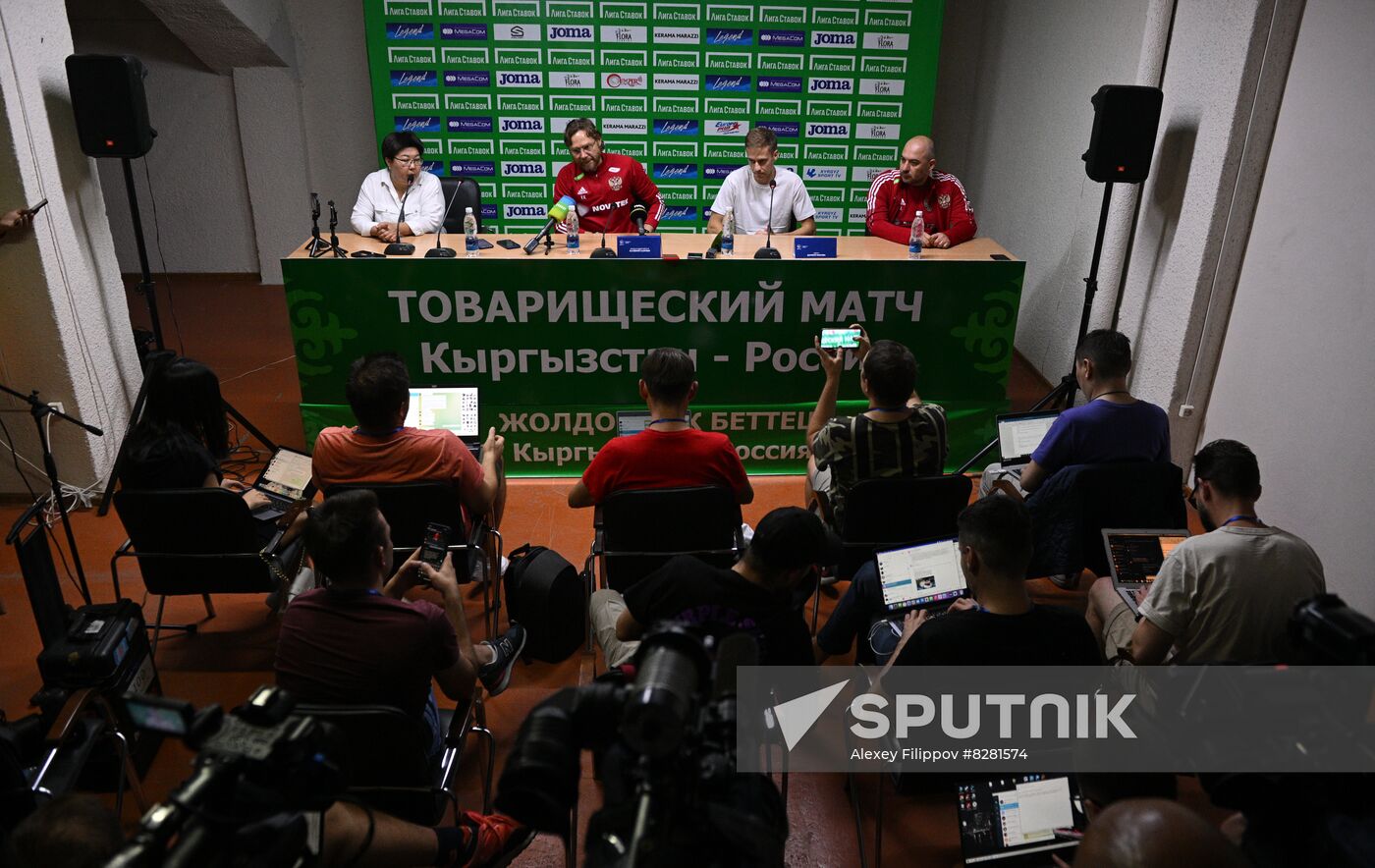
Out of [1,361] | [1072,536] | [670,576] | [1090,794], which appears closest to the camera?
[1090,794]

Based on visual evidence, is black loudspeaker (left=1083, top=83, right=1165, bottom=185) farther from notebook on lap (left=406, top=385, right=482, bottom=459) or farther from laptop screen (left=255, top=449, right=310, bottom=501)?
laptop screen (left=255, top=449, right=310, bottom=501)

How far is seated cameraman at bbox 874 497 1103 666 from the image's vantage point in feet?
7.11

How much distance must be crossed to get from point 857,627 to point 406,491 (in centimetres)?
143

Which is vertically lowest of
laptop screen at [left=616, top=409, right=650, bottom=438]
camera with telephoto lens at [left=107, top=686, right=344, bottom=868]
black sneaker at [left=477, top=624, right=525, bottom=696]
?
black sneaker at [left=477, top=624, right=525, bottom=696]

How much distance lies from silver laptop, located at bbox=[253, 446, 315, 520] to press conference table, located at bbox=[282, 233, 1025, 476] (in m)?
1.26

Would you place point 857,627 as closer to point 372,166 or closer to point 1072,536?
point 1072,536

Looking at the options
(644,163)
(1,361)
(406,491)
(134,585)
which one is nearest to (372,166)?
(644,163)

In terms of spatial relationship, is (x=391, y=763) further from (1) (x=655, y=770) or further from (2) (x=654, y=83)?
(2) (x=654, y=83)

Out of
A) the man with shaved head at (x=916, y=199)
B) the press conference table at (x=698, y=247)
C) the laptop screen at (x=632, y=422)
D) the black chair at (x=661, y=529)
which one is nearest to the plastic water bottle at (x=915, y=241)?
the press conference table at (x=698, y=247)

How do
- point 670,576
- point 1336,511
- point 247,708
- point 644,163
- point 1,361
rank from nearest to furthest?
point 247,708 < point 670,576 < point 1336,511 < point 1,361 < point 644,163

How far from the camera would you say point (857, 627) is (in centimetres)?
281

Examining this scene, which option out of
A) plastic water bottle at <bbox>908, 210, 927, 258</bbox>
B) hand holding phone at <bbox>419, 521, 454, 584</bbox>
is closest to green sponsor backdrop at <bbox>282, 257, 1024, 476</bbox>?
plastic water bottle at <bbox>908, 210, 927, 258</bbox>

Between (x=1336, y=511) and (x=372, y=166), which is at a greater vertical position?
(x=372, y=166)

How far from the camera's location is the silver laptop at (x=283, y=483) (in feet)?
10.8
